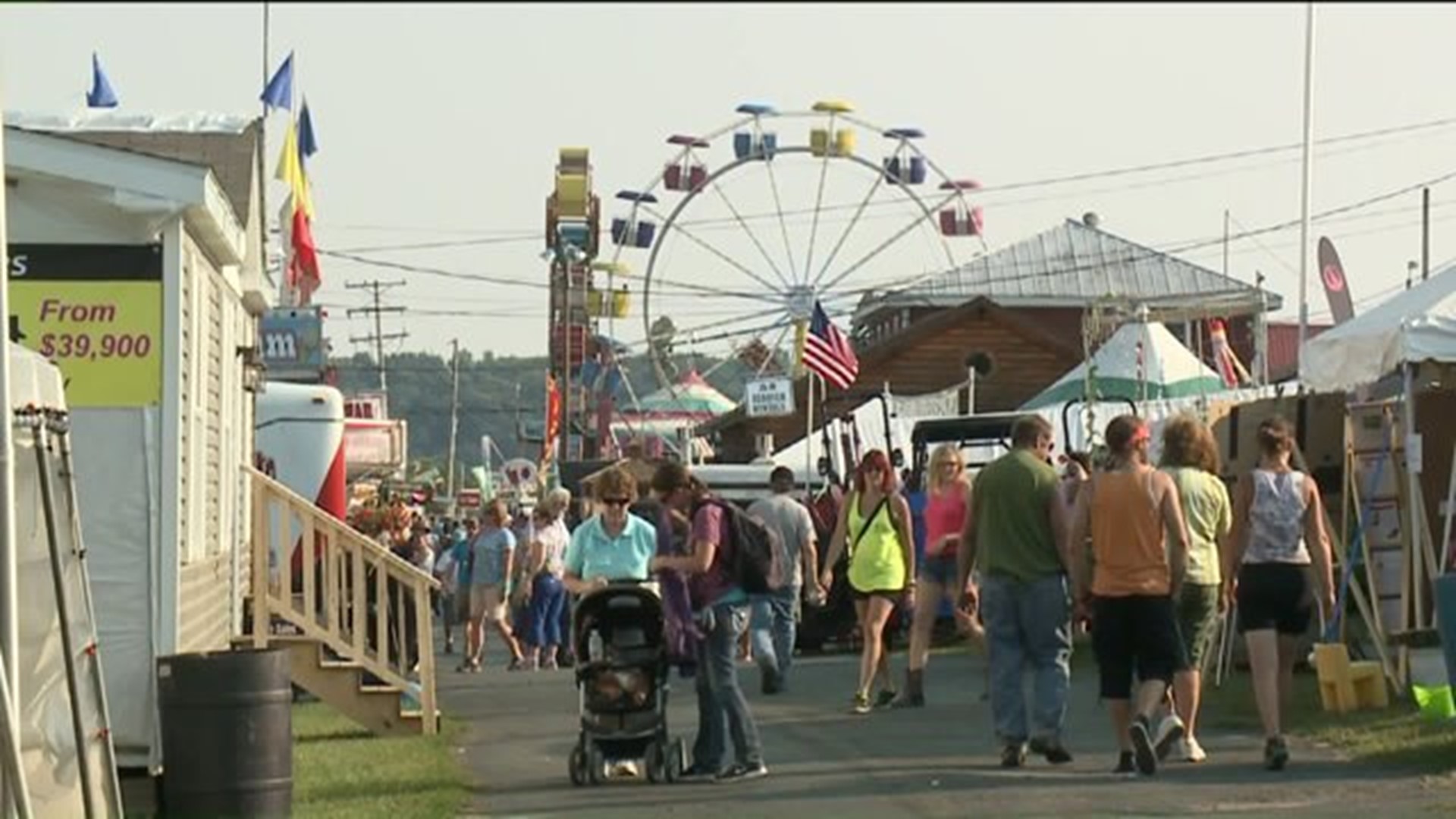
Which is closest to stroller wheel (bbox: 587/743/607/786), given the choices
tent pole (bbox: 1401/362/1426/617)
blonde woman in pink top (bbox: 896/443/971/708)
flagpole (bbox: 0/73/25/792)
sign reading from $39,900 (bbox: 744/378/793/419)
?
Result: blonde woman in pink top (bbox: 896/443/971/708)

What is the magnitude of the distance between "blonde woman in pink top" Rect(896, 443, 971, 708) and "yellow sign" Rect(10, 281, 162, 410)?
5944mm

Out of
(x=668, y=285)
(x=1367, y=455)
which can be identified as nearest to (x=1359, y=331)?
(x=1367, y=455)

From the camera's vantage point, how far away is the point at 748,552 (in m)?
13.9

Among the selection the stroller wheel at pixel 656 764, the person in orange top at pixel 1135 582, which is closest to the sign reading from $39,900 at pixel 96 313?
the stroller wheel at pixel 656 764

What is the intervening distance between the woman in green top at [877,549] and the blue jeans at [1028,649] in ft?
13.3

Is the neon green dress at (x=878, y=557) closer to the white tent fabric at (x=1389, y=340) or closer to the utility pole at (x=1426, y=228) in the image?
the white tent fabric at (x=1389, y=340)

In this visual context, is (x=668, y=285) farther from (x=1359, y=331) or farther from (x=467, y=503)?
(x=1359, y=331)

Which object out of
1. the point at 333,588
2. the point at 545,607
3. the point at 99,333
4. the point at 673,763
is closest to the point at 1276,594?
the point at 673,763

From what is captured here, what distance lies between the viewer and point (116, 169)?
1310 cm

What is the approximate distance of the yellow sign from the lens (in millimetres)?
13117

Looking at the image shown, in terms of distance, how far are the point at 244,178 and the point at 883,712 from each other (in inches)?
220

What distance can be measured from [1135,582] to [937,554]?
15.9 feet

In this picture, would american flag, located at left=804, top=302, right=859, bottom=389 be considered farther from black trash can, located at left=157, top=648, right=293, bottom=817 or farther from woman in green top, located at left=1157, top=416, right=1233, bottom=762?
black trash can, located at left=157, top=648, right=293, bottom=817

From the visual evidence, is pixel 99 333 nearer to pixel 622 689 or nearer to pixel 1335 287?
pixel 622 689
